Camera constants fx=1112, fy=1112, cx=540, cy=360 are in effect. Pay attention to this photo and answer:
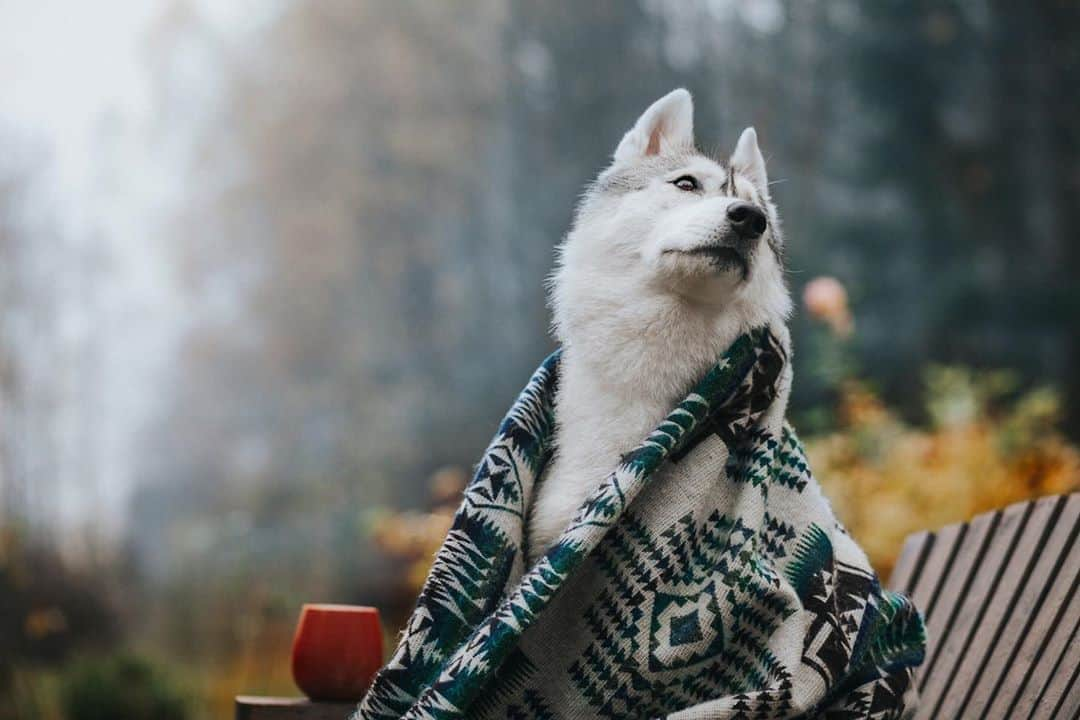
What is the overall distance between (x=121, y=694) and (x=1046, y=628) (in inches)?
131

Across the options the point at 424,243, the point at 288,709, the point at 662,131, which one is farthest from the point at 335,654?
the point at 424,243

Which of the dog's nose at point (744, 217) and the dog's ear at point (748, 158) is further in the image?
the dog's ear at point (748, 158)

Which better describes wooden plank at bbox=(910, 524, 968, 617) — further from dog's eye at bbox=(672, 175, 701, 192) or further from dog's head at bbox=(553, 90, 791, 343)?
dog's eye at bbox=(672, 175, 701, 192)

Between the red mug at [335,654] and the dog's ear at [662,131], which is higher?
the dog's ear at [662,131]

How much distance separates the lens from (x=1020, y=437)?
4203 mm

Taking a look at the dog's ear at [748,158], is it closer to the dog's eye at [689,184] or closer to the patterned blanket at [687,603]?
the dog's eye at [689,184]

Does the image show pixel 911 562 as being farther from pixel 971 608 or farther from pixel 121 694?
pixel 121 694

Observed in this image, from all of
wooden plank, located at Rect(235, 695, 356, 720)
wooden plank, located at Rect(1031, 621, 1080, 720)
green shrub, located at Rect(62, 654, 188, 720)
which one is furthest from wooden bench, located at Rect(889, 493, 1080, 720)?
green shrub, located at Rect(62, 654, 188, 720)

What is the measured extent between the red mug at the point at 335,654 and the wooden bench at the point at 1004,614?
0.79 m

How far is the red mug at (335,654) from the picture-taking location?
5.23 feet

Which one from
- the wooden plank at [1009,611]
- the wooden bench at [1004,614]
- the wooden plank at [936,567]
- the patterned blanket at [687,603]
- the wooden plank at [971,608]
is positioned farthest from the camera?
the wooden plank at [936,567]

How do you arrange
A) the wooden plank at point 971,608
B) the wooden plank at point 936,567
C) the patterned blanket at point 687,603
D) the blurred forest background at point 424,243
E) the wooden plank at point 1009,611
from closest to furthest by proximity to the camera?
the patterned blanket at point 687,603, the wooden plank at point 1009,611, the wooden plank at point 971,608, the wooden plank at point 936,567, the blurred forest background at point 424,243

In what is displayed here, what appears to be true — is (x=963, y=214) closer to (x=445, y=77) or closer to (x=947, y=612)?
(x=445, y=77)

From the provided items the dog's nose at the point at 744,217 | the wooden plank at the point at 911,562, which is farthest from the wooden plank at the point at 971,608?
the dog's nose at the point at 744,217
